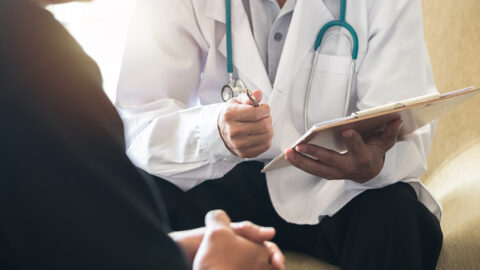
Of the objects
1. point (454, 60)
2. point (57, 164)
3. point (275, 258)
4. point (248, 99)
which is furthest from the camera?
point (454, 60)

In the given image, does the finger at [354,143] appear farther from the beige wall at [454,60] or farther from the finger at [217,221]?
the beige wall at [454,60]

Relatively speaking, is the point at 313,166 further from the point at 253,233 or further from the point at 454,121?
the point at 454,121

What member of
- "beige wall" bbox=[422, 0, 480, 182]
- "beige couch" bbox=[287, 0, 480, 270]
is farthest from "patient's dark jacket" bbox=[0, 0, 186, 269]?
"beige wall" bbox=[422, 0, 480, 182]

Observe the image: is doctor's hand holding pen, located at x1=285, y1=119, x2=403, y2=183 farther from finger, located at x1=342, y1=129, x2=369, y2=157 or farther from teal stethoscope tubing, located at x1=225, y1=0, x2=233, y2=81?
teal stethoscope tubing, located at x1=225, y1=0, x2=233, y2=81

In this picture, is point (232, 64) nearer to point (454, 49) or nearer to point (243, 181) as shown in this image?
point (243, 181)

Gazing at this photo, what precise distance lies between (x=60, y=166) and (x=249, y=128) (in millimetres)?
422

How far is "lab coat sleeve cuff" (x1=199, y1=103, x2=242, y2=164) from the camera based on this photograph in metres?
0.84

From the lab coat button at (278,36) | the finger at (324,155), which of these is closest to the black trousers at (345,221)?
the finger at (324,155)

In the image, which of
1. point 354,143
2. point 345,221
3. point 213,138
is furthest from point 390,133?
point 213,138

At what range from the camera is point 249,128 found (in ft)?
2.48

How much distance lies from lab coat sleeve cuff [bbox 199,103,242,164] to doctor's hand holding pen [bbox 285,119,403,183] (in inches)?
5.8

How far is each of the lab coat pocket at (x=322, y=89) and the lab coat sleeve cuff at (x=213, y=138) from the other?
6.7 inches

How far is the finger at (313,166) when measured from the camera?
2.44ft

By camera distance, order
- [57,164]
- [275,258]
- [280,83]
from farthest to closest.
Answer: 1. [280,83]
2. [275,258]
3. [57,164]
